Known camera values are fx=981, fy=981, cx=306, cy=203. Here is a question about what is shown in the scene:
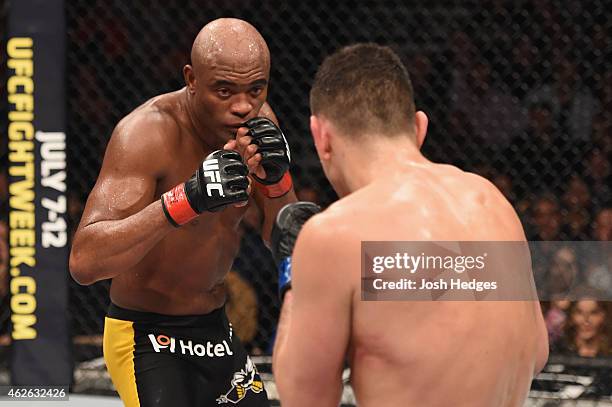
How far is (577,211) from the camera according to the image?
3332mm

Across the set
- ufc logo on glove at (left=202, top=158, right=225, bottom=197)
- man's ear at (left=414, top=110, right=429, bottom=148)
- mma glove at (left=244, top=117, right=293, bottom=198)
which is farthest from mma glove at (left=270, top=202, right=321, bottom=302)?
mma glove at (left=244, top=117, right=293, bottom=198)

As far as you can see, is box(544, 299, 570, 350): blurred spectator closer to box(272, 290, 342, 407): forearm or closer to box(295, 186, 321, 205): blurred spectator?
box(295, 186, 321, 205): blurred spectator

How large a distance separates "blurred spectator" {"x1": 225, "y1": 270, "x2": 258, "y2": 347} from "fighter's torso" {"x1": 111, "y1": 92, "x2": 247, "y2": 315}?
1.28 metres

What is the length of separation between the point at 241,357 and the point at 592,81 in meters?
2.03

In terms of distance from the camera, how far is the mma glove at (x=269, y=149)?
1.87m

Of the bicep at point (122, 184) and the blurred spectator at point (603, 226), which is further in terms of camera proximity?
the blurred spectator at point (603, 226)

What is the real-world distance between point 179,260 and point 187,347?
0.18 m

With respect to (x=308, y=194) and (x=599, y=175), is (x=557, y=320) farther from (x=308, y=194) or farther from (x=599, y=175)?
(x=308, y=194)

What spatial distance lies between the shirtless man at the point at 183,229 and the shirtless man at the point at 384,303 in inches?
22.4

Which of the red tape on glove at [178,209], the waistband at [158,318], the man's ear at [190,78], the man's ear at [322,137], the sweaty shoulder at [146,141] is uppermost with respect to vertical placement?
the man's ear at [190,78]

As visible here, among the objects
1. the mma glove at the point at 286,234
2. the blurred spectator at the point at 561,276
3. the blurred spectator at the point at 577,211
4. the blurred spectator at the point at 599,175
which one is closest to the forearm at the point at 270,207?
the mma glove at the point at 286,234

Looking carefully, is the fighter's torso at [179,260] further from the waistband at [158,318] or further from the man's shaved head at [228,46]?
the man's shaved head at [228,46]

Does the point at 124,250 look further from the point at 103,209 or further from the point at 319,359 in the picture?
the point at 319,359

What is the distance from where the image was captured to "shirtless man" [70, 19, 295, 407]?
185cm
